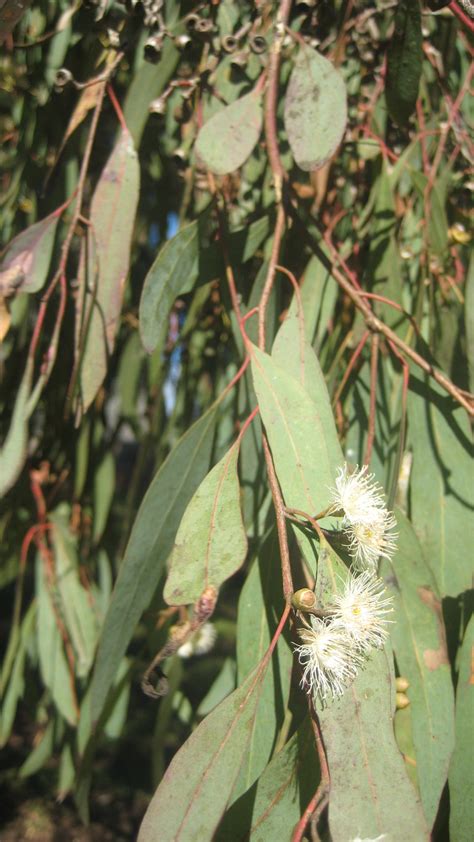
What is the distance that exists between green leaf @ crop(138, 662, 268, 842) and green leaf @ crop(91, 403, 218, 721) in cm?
25

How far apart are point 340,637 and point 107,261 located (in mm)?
655

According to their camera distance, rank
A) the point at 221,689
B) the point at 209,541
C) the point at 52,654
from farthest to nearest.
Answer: the point at 52,654 → the point at 221,689 → the point at 209,541

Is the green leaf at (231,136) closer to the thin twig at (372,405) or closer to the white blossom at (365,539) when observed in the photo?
the thin twig at (372,405)

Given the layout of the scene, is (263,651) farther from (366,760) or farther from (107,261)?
(107,261)

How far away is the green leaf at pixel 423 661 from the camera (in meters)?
0.84

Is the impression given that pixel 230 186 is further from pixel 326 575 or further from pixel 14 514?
pixel 326 575

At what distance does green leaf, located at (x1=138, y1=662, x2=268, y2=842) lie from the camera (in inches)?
26.8

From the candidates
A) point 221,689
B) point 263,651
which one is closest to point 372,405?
point 263,651

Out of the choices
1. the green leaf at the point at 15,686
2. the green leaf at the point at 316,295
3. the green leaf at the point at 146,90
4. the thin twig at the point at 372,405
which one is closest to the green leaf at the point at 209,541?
the thin twig at the point at 372,405

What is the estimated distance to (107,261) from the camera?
108 centimetres

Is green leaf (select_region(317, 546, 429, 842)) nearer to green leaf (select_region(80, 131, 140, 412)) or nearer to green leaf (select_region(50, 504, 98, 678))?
green leaf (select_region(80, 131, 140, 412))

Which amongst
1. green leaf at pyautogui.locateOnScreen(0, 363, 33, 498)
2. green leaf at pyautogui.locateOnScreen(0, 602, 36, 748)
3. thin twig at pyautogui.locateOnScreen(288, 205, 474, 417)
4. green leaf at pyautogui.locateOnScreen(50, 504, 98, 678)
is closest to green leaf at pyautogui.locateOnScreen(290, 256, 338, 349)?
thin twig at pyautogui.locateOnScreen(288, 205, 474, 417)

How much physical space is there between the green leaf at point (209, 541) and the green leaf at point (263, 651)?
13cm

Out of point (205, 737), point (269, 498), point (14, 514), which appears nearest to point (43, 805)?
point (14, 514)
